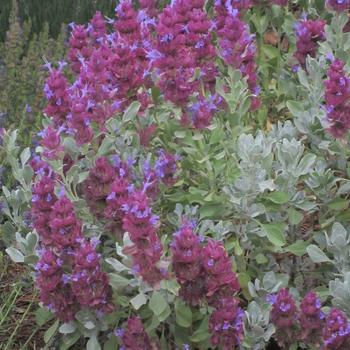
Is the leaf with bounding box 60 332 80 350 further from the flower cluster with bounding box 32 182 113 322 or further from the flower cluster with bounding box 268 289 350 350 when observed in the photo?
the flower cluster with bounding box 268 289 350 350

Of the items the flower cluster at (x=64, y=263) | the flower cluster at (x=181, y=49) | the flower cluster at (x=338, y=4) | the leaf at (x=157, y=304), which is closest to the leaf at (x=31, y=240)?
the flower cluster at (x=64, y=263)

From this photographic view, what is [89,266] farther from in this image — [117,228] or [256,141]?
[256,141]

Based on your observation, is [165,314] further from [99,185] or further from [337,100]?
[337,100]

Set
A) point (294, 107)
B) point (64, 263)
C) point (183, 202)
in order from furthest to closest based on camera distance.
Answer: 1. point (294, 107)
2. point (183, 202)
3. point (64, 263)

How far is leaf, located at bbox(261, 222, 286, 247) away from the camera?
2617 millimetres

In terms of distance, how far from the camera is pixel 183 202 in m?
2.98

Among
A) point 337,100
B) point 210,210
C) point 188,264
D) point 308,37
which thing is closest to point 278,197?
point 210,210

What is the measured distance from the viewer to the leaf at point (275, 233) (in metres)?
2.62

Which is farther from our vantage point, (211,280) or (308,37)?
(308,37)

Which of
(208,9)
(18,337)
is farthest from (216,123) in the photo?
(208,9)

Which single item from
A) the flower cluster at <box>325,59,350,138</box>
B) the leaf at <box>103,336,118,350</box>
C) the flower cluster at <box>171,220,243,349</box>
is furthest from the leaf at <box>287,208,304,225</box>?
the leaf at <box>103,336,118,350</box>

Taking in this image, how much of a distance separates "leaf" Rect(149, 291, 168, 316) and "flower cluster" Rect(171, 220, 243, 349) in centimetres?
6

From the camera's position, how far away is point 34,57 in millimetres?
5102

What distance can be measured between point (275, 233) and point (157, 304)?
446 millimetres
